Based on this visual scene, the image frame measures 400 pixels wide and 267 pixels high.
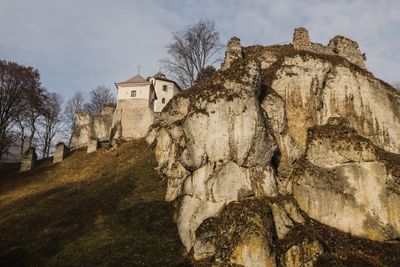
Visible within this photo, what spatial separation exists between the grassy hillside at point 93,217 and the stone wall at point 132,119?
685 centimetres

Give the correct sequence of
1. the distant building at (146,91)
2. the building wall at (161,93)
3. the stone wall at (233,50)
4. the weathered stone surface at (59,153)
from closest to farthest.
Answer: the stone wall at (233,50)
the weathered stone surface at (59,153)
the distant building at (146,91)
the building wall at (161,93)

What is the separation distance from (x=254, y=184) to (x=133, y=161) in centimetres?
1141

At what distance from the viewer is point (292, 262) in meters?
18.0

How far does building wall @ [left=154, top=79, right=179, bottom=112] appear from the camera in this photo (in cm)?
4391

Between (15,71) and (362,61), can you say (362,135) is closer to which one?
(362,61)

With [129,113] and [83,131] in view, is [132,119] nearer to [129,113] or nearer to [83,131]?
[129,113]

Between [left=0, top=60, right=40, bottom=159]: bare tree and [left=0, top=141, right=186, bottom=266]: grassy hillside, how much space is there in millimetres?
6775

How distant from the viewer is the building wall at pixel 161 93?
144ft

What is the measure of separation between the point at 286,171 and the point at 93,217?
11.0 metres

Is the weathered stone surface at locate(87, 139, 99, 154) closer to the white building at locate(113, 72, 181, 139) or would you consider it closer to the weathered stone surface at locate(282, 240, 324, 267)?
the white building at locate(113, 72, 181, 139)

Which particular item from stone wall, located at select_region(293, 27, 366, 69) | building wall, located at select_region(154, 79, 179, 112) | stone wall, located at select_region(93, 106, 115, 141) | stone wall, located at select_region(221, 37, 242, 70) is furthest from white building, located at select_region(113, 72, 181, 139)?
stone wall, located at select_region(293, 27, 366, 69)

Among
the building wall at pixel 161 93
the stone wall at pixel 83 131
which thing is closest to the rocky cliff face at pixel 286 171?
the building wall at pixel 161 93

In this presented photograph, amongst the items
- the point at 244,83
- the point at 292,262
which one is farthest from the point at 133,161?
the point at 292,262

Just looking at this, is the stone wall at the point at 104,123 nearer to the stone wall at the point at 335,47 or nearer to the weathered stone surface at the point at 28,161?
the weathered stone surface at the point at 28,161
